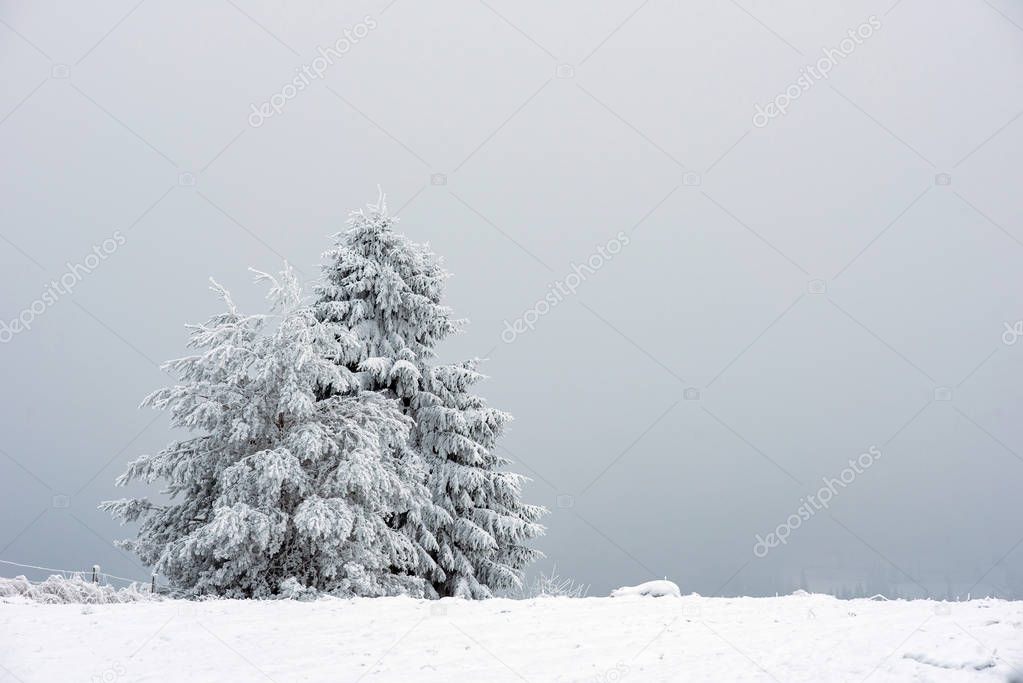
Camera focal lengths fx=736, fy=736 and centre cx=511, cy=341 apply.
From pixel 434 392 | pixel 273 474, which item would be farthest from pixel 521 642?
pixel 434 392

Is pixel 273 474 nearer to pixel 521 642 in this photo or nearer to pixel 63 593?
pixel 63 593

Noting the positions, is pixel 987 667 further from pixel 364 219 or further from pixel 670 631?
pixel 364 219

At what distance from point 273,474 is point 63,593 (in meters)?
5.10

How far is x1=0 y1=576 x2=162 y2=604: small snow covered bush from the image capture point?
1459 cm

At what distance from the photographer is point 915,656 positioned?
7.98 meters

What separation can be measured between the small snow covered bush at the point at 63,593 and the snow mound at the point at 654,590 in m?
9.42

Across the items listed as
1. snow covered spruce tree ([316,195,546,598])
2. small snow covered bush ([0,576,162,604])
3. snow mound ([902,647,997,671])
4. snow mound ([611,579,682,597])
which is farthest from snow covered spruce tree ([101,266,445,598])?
snow mound ([902,647,997,671])

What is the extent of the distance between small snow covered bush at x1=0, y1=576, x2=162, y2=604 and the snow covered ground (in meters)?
2.44

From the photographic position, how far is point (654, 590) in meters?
14.4

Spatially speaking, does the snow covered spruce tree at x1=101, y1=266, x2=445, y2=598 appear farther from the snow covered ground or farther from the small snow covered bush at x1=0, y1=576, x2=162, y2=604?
the snow covered ground

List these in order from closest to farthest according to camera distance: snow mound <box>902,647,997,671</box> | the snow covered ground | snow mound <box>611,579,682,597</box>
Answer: snow mound <box>902,647,997,671</box> < the snow covered ground < snow mound <box>611,579,682,597</box>

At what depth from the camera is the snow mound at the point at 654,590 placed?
1434cm

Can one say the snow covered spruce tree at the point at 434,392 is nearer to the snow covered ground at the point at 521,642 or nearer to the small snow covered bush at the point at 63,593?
the small snow covered bush at the point at 63,593

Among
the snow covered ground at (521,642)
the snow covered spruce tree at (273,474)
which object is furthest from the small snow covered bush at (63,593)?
the snow covered ground at (521,642)
